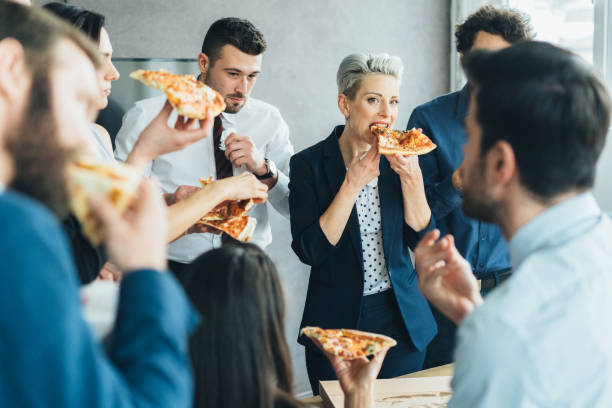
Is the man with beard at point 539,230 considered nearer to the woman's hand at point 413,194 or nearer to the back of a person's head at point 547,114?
the back of a person's head at point 547,114

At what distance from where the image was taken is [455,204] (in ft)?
8.65

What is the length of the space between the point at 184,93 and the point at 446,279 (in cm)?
102

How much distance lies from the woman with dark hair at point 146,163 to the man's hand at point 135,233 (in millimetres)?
775

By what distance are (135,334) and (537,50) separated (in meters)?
1.01

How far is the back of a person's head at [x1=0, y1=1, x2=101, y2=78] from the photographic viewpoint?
85cm

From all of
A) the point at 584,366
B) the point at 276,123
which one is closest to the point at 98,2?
the point at 276,123

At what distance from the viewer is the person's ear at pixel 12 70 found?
83 cm

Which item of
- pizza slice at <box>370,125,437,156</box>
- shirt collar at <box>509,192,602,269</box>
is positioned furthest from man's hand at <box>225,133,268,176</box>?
shirt collar at <box>509,192,602,269</box>

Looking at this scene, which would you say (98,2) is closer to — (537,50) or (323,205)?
(323,205)

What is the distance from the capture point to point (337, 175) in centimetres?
257

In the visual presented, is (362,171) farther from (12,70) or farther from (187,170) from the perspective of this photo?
(12,70)

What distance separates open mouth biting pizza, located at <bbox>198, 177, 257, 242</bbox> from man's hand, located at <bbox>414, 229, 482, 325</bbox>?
2.81ft

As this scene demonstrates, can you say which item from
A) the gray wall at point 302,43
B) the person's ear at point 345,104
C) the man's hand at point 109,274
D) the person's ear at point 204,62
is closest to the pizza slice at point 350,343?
the man's hand at point 109,274

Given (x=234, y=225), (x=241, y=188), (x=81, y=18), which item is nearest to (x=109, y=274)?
(x=234, y=225)
